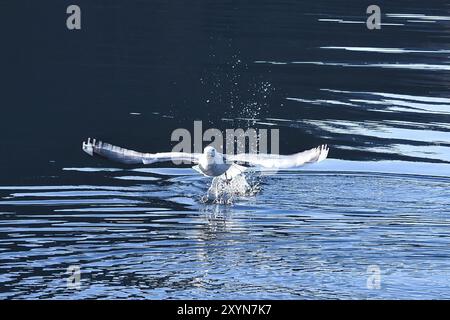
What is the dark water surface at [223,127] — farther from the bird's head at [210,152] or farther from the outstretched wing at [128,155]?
the bird's head at [210,152]

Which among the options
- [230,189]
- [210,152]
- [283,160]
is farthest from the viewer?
[230,189]

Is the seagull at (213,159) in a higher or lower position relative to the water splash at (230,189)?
higher

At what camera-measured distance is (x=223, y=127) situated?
35.0 meters

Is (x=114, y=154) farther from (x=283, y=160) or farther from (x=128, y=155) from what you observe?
(x=283, y=160)

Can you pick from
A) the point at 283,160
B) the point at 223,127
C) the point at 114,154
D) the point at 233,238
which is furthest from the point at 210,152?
the point at 223,127

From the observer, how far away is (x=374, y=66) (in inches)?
1738

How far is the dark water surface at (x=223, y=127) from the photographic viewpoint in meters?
22.1

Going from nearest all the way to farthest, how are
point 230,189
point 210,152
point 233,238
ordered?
point 233,238, point 210,152, point 230,189

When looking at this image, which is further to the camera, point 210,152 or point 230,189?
point 230,189

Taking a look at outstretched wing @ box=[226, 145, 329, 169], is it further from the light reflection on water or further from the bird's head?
the light reflection on water

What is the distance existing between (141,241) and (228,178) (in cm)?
411

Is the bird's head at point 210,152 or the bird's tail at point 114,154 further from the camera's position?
the bird's tail at point 114,154

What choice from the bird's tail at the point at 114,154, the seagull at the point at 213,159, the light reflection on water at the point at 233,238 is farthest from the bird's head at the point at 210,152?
the bird's tail at the point at 114,154

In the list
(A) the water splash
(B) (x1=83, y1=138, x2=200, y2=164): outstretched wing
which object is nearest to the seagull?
(B) (x1=83, y1=138, x2=200, y2=164): outstretched wing
